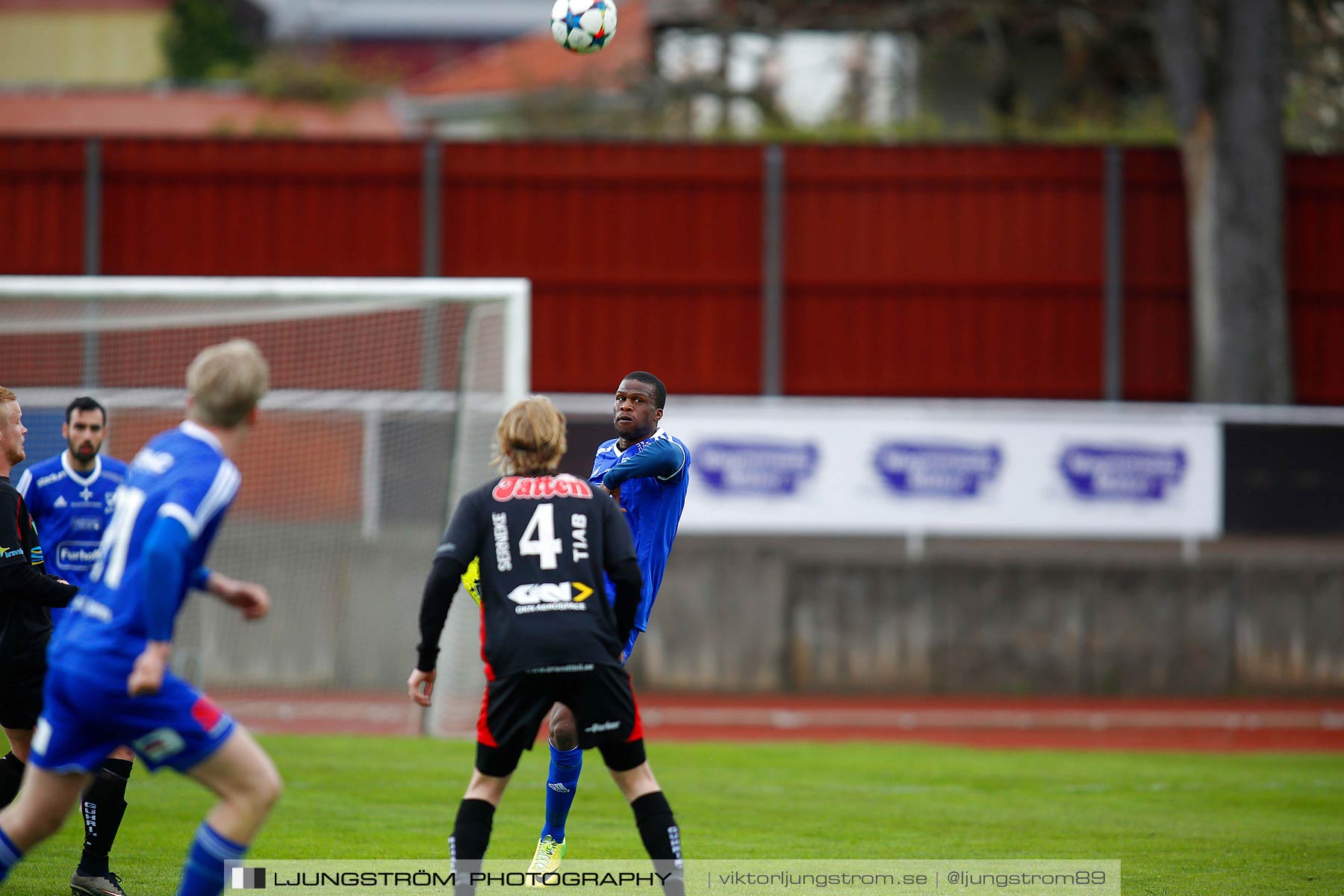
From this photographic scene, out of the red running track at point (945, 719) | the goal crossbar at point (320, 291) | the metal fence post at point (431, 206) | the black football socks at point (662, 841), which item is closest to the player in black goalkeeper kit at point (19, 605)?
the black football socks at point (662, 841)

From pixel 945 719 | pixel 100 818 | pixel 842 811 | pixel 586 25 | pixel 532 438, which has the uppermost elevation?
pixel 586 25

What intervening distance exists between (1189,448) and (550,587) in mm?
13340

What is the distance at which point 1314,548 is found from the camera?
17.0 m

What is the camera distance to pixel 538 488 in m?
5.29

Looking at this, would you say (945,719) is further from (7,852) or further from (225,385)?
(225,385)

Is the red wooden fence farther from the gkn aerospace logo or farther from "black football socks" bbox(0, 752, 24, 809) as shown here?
the gkn aerospace logo

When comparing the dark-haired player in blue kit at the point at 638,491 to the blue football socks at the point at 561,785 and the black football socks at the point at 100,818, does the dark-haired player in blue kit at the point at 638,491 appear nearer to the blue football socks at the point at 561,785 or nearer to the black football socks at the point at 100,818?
the blue football socks at the point at 561,785

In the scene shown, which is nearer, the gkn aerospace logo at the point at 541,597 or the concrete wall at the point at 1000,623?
the gkn aerospace logo at the point at 541,597

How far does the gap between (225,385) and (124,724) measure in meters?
1.10

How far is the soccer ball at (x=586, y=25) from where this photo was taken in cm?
974

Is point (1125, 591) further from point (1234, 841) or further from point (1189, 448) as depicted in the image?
point (1234, 841)

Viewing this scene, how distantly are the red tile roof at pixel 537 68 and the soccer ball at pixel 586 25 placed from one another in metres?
22.5

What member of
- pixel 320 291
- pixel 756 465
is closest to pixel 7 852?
pixel 320 291

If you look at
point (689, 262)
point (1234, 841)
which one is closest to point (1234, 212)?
point (689, 262)
